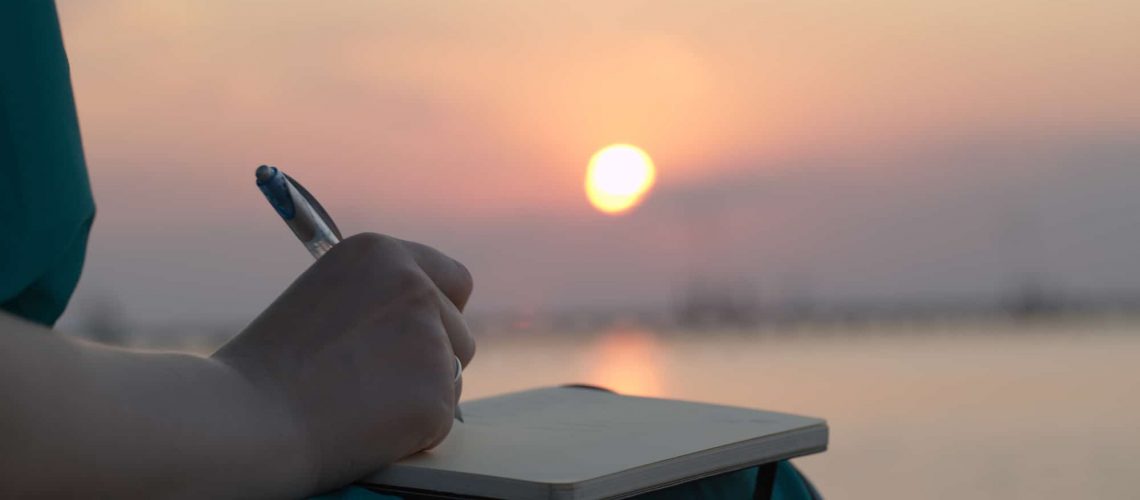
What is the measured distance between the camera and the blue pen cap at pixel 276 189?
66 centimetres

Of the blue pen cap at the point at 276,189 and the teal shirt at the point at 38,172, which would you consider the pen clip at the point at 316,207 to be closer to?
the blue pen cap at the point at 276,189

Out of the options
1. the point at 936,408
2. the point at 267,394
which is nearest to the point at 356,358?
the point at 267,394

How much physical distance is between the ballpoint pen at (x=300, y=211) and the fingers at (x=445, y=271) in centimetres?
4

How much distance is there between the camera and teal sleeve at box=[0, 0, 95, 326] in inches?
17.9

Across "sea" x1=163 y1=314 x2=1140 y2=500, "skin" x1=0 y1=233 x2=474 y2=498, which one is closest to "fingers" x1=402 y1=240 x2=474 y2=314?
"skin" x1=0 y1=233 x2=474 y2=498

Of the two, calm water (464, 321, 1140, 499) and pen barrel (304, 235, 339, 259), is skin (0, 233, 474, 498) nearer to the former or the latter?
pen barrel (304, 235, 339, 259)

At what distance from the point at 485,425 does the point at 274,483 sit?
10.5 inches

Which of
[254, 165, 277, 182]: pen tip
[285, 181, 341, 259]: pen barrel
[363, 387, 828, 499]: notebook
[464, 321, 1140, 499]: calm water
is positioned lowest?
[464, 321, 1140, 499]: calm water

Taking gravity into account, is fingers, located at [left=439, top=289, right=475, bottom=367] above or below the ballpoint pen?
below

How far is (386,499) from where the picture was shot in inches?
21.9

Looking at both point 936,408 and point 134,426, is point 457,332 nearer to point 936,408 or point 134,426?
point 134,426

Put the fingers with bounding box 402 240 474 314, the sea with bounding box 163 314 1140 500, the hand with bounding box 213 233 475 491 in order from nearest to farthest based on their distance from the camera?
the hand with bounding box 213 233 475 491 → the fingers with bounding box 402 240 474 314 → the sea with bounding box 163 314 1140 500

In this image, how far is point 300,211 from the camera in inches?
27.4

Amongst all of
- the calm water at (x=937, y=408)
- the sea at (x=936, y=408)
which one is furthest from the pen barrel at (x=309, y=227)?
the calm water at (x=937, y=408)
